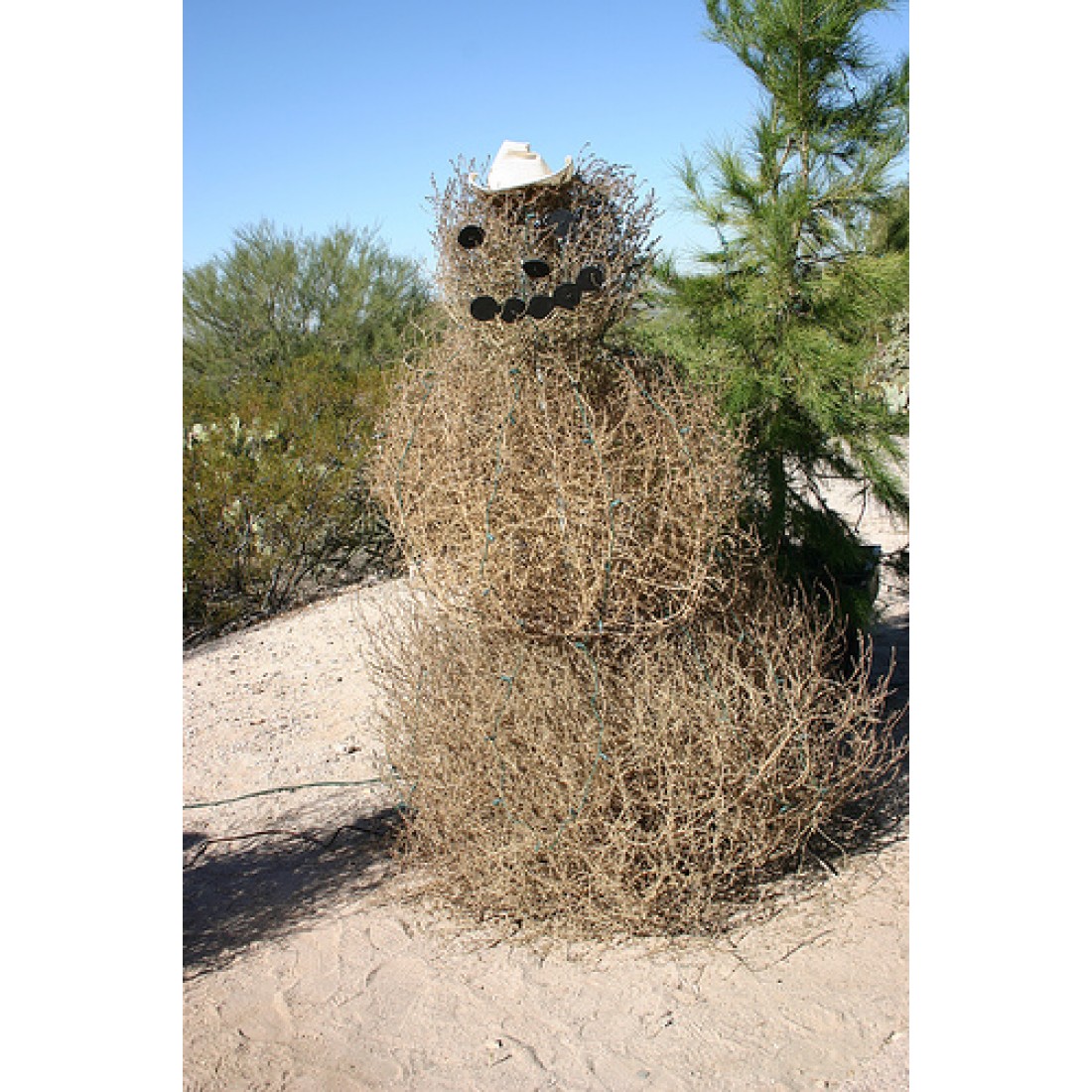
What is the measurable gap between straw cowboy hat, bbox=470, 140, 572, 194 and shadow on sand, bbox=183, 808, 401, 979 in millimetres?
2109

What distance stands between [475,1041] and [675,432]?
5.65 ft

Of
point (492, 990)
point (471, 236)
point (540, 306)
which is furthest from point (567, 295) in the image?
point (492, 990)

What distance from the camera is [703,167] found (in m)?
4.70

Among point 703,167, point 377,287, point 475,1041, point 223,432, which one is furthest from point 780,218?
point 377,287

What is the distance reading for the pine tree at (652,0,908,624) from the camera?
4488 millimetres

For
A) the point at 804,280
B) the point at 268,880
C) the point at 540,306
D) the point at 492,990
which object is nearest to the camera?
the point at 540,306

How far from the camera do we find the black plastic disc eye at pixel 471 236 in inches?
112

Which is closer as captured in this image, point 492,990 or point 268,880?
point 492,990

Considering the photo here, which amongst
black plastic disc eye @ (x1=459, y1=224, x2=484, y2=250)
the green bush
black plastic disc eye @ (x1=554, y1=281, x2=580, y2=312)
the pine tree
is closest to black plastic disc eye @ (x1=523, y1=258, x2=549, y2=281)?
black plastic disc eye @ (x1=554, y1=281, x2=580, y2=312)

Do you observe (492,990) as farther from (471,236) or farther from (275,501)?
(275,501)

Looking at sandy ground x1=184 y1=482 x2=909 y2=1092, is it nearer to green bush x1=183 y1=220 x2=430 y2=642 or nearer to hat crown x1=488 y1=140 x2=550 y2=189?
hat crown x1=488 y1=140 x2=550 y2=189

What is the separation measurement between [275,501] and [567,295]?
5.61 metres

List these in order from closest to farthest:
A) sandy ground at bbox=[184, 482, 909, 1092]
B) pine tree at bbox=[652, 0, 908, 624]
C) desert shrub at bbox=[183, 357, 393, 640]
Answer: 1. sandy ground at bbox=[184, 482, 909, 1092]
2. pine tree at bbox=[652, 0, 908, 624]
3. desert shrub at bbox=[183, 357, 393, 640]

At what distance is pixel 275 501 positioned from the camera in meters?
7.95
